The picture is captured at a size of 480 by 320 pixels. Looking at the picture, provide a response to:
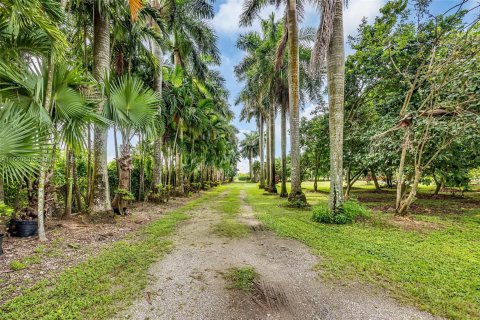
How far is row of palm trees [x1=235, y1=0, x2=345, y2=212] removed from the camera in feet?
22.4

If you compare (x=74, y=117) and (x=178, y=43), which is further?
(x=178, y=43)

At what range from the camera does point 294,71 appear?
36.1 feet

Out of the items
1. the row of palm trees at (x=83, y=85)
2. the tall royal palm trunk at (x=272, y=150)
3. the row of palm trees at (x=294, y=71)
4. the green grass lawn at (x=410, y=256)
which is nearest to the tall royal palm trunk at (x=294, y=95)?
the row of palm trees at (x=294, y=71)

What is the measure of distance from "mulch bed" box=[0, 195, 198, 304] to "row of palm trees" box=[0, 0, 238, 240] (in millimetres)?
433

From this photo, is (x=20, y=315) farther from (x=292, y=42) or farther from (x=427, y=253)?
(x=292, y=42)

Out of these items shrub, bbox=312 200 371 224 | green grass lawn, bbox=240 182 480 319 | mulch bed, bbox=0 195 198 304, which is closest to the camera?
green grass lawn, bbox=240 182 480 319

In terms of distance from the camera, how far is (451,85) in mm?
6918

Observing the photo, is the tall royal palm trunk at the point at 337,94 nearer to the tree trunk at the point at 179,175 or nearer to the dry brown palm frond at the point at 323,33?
the dry brown palm frond at the point at 323,33

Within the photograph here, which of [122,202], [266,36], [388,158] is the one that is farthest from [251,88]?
[122,202]

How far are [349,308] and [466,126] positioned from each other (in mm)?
6356

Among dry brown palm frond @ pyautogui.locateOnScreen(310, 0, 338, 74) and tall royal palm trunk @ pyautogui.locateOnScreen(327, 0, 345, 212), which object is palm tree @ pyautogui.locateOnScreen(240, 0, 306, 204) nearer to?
tall royal palm trunk @ pyautogui.locateOnScreen(327, 0, 345, 212)

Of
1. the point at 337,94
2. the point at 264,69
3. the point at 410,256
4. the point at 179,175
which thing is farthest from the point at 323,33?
the point at 179,175

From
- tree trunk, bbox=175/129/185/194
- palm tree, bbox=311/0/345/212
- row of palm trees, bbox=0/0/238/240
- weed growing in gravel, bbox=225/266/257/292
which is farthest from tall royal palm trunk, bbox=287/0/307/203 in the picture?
tree trunk, bbox=175/129/185/194

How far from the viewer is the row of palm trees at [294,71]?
22.4 feet
